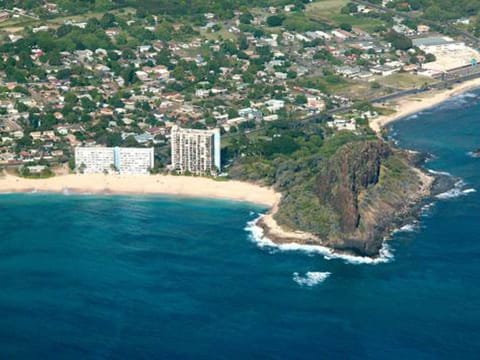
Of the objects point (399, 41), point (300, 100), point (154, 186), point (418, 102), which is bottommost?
point (154, 186)

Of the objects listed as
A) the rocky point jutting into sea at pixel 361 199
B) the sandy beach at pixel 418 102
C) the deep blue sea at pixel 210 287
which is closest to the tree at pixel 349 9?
the sandy beach at pixel 418 102

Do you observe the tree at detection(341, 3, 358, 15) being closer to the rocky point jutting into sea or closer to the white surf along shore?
the rocky point jutting into sea

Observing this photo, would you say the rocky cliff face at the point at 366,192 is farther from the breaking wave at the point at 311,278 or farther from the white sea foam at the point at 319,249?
the breaking wave at the point at 311,278

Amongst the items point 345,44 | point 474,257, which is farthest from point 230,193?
point 345,44

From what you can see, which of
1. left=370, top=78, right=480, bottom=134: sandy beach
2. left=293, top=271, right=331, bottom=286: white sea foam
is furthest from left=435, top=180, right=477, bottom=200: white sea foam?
left=370, top=78, right=480, bottom=134: sandy beach

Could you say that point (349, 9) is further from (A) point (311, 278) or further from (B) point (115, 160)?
(A) point (311, 278)

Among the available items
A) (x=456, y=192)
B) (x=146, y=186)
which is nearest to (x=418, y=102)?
(x=456, y=192)

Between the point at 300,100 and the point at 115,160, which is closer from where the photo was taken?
the point at 115,160
